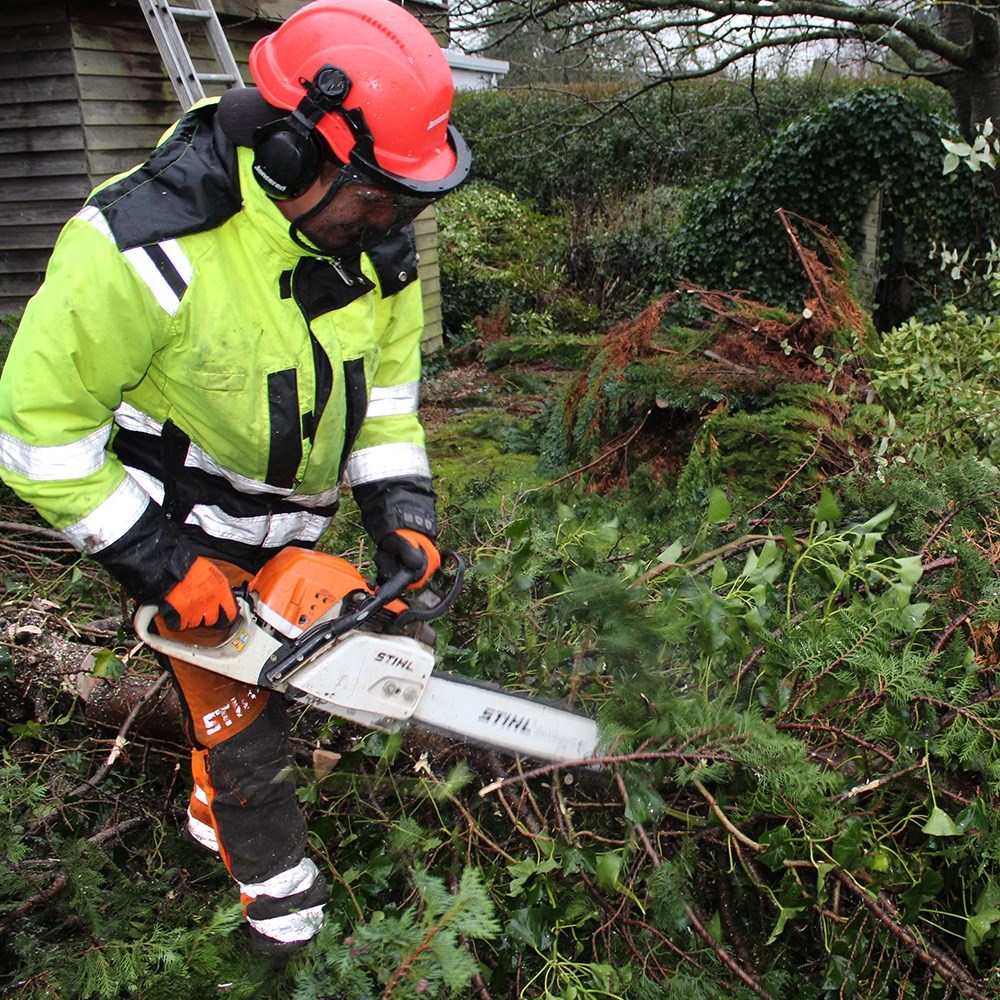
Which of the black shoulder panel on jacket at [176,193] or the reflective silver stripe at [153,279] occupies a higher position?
the black shoulder panel on jacket at [176,193]

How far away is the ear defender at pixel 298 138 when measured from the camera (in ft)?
5.59

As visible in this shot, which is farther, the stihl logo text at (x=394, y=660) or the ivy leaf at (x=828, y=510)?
the ivy leaf at (x=828, y=510)

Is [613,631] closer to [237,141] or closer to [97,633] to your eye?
[237,141]

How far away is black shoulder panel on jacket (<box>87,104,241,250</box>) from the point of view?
1718mm

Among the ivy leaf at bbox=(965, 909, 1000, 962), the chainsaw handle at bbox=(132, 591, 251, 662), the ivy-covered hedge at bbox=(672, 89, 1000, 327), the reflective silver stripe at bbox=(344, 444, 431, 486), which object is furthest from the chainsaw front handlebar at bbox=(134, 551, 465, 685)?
the ivy-covered hedge at bbox=(672, 89, 1000, 327)

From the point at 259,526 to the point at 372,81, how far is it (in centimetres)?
102

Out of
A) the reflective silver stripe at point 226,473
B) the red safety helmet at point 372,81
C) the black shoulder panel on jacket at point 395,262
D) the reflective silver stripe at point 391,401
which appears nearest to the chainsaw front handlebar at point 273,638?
the reflective silver stripe at point 226,473

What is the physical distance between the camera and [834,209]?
8.18 metres

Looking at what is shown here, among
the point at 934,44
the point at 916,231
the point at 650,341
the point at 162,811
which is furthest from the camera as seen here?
the point at 916,231

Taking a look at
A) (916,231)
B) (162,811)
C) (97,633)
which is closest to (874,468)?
(162,811)

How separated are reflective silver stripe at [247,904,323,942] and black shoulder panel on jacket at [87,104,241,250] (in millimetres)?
1554

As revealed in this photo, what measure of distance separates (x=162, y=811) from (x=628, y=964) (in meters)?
1.36

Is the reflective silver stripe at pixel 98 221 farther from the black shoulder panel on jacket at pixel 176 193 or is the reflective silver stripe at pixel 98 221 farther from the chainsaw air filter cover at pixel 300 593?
the chainsaw air filter cover at pixel 300 593

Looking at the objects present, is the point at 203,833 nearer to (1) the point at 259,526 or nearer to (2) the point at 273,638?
(2) the point at 273,638
